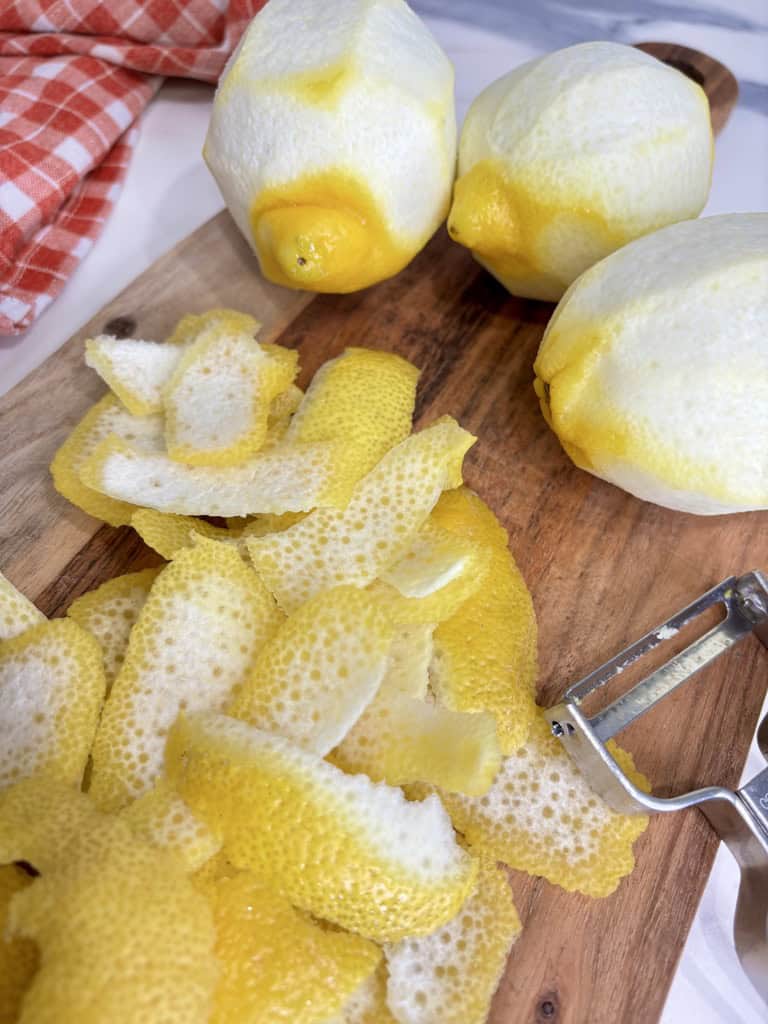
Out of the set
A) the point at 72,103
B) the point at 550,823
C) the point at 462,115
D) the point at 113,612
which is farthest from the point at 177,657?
the point at 462,115

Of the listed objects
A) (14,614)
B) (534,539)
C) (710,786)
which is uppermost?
(14,614)

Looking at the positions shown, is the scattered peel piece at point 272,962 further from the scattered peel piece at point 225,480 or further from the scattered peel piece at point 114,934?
the scattered peel piece at point 225,480

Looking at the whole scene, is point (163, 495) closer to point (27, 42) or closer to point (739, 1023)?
point (739, 1023)

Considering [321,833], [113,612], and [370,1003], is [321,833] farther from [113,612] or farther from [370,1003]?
[113,612]

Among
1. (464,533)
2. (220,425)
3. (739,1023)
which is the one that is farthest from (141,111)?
(739,1023)

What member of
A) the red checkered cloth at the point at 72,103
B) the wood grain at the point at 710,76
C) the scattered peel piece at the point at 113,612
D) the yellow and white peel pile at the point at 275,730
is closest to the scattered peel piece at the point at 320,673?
the yellow and white peel pile at the point at 275,730

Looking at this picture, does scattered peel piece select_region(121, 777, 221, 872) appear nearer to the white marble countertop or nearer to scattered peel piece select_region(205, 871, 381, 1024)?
scattered peel piece select_region(205, 871, 381, 1024)

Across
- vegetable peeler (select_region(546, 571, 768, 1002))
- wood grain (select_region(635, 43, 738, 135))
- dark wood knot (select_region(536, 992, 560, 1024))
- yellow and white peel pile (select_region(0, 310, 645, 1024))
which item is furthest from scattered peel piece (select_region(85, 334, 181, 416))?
wood grain (select_region(635, 43, 738, 135))
